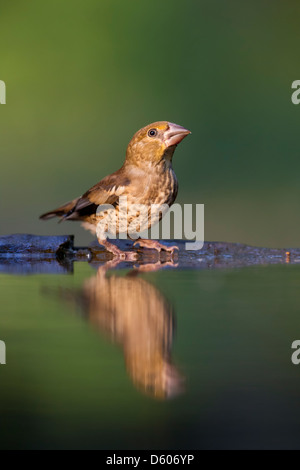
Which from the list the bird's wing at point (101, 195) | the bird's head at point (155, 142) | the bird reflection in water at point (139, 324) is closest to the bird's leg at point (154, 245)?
the bird's wing at point (101, 195)

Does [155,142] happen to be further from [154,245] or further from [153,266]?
[153,266]

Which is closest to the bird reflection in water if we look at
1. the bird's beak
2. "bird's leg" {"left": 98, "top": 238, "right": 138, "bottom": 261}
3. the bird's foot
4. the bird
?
the bird's foot

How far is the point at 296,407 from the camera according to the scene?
1.06 m

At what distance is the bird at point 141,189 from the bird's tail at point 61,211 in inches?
7.6

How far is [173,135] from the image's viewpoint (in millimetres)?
3914

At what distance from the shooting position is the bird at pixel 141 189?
393cm

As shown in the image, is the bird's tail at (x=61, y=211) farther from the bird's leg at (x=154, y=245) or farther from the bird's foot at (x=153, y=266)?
the bird's foot at (x=153, y=266)

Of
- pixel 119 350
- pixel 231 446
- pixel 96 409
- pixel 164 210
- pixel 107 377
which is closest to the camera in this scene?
pixel 231 446

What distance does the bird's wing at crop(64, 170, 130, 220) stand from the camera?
156 inches

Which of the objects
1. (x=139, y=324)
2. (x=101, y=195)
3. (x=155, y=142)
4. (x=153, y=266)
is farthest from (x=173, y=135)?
(x=139, y=324)

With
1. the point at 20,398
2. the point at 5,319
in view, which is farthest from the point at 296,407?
the point at 5,319

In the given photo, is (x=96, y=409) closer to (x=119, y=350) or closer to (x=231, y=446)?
(x=231, y=446)

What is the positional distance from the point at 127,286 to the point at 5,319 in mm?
689

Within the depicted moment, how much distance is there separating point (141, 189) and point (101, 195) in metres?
0.27
